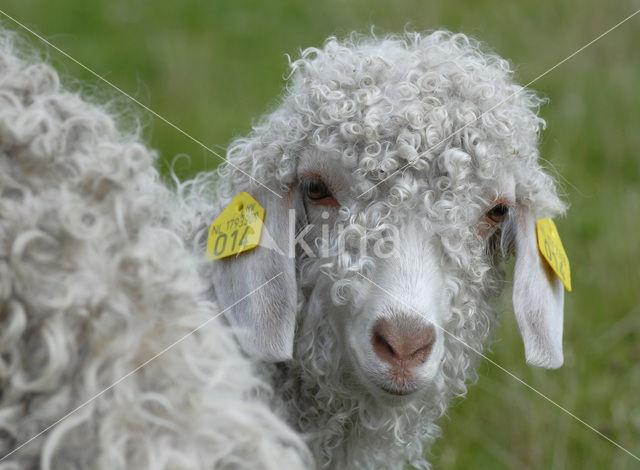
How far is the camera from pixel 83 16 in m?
6.56

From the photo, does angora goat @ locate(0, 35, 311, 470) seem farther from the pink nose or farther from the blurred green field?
the blurred green field

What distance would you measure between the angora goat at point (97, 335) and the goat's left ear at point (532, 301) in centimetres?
119

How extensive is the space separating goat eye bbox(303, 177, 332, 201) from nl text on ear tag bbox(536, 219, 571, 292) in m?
0.67

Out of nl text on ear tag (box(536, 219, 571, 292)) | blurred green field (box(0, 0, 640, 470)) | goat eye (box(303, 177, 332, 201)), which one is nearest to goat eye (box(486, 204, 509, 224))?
nl text on ear tag (box(536, 219, 571, 292))

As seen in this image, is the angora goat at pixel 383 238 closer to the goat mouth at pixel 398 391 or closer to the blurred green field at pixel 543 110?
the goat mouth at pixel 398 391

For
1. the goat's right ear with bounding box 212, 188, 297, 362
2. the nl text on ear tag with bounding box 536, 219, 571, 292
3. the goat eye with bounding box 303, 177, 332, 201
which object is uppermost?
the nl text on ear tag with bounding box 536, 219, 571, 292

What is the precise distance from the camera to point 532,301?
8.06ft

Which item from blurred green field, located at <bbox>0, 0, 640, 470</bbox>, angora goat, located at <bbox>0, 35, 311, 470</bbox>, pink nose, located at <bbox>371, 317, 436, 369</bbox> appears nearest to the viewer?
angora goat, located at <bbox>0, 35, 311, 470</bbox>

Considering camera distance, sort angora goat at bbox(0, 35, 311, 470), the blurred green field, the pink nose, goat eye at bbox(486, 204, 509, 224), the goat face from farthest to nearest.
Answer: the blurred green field
goat eye at bbox(486, 204, 509, 224)
the goat face
the pink nose
angora goat at bbox(0, 35, 311, 470)

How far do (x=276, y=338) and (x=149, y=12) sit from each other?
199 inches

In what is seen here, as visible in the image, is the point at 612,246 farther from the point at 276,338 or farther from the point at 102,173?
the point at 102,173

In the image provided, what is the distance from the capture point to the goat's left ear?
2.44 m

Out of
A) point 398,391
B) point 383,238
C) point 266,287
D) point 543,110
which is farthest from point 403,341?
point 543,110

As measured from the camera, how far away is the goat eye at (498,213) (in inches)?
94.8
